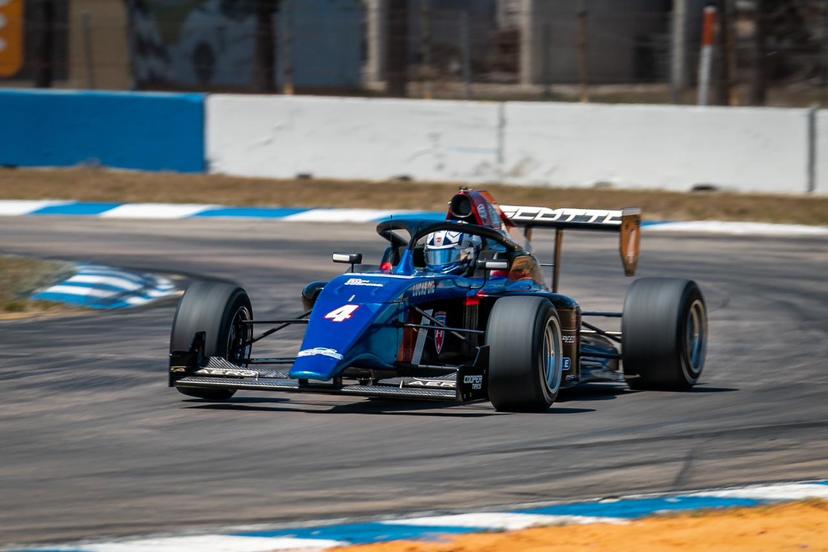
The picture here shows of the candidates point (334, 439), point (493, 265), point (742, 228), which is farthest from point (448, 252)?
point (742, 228)

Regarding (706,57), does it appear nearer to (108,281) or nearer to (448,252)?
(108,281)

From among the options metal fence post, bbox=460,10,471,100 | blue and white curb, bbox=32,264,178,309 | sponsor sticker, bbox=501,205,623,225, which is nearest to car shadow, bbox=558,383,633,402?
sponsor sticker, bbox=501,205,623,225

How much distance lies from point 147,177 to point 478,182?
187 inches

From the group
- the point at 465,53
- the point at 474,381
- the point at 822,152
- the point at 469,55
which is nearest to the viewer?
the point at 474,381

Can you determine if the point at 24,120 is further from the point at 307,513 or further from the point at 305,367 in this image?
the point at 307,513

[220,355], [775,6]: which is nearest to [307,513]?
[220,355]

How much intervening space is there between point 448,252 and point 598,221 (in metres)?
1.32

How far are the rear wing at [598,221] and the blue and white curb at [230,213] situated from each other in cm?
874

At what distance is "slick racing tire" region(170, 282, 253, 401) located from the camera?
9258 mm

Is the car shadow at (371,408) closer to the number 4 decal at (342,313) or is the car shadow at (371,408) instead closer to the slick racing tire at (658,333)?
the number 4 decal at (342,313)

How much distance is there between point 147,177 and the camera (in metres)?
22.9

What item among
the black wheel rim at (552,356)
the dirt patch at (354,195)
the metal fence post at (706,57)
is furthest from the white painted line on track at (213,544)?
the metal fence post at (706,57)

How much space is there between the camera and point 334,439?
26.6 feet

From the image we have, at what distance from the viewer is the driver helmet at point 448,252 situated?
970 cm
